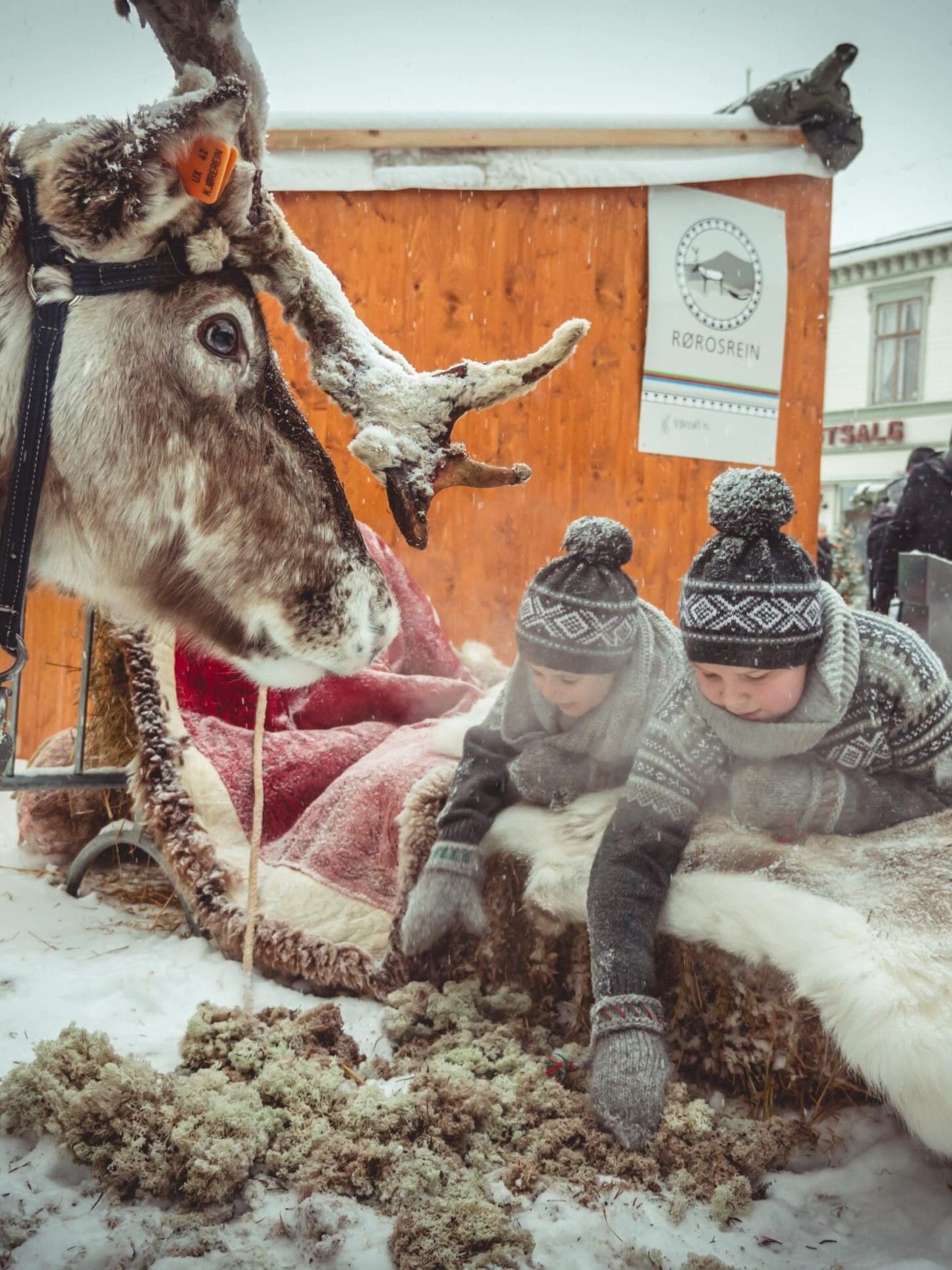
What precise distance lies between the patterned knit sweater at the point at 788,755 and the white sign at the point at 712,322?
3.90 ft

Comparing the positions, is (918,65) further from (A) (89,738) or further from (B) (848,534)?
(B) (848,534)

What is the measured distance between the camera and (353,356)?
102 centimetres

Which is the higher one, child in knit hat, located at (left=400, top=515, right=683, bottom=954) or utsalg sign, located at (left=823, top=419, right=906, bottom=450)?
utsalg sign, located at (left=823, top=419, right=906, bottom=450)

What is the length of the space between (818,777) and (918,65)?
944 millimetres

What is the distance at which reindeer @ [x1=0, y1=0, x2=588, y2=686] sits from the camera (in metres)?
0.78

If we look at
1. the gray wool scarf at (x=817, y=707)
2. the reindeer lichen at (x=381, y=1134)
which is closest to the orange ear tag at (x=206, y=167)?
the gray wool scarf at (x=817, y=707)

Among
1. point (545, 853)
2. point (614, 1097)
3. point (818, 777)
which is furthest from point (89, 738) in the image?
point (818, 777)

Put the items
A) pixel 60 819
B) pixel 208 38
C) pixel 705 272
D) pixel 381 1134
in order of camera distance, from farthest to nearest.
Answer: pixel 705 272 < pixel 60 819 < pixel 381 1134 < pixel 208 38

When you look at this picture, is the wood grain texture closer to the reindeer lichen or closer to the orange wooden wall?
the orange wooden wall

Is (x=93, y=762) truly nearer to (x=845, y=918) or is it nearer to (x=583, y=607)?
(x=583, y=607)

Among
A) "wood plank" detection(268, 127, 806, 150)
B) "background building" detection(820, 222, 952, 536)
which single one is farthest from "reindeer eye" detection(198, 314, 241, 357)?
"background building" detection(820, 222, 952, 536)

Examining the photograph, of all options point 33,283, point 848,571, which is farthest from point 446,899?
point 848,571

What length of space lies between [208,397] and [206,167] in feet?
0.71

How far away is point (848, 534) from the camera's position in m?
6.57
